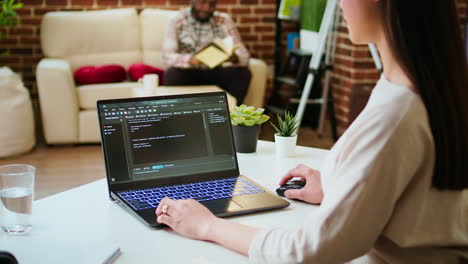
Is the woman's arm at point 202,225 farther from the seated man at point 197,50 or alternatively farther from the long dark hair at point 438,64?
the seated man at point 197,50

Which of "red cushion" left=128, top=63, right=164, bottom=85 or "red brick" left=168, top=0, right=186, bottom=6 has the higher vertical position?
"red brick" left=168, top=0, right=186, bottom=6

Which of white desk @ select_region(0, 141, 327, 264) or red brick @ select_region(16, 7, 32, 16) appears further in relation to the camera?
red brick @ select_region(16, 7, 32, 16)

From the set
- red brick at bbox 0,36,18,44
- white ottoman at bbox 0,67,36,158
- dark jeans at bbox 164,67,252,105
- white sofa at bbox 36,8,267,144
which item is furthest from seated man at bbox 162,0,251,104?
red brick at bbox 0,36,18,44

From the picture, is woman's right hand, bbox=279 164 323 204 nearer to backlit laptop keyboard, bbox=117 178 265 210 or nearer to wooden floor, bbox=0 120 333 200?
backlit laptop keyboard, bbox=117 178 265 210

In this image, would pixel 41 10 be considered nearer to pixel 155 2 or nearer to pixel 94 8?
pixel 94 8

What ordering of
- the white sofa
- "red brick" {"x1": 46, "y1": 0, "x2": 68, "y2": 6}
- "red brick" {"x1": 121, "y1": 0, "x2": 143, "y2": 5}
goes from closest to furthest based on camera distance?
the white sofa → "red brick" {"x1": 46, "y1": 0, "x2": 68, "y2": 6} → "red brick" {"x1": 121, "y1": 0, "x2": 143, "y2": 5}

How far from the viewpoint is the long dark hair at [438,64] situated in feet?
2.68

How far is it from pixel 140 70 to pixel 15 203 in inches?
133

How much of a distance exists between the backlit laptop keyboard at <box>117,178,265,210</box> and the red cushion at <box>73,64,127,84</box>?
3076 mm

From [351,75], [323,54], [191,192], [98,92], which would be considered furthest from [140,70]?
[191,192]

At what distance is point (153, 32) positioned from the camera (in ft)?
15.2

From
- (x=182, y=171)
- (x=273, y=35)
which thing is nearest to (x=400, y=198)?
(x=182, y=171)

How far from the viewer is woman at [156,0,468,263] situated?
0.82m

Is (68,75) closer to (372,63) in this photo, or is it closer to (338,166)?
(372,63)
